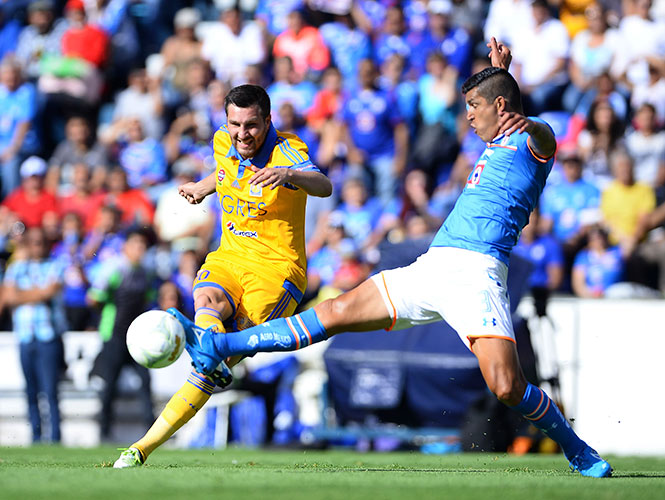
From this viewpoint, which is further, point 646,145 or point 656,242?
point 646,145

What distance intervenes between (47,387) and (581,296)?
6.90 metres

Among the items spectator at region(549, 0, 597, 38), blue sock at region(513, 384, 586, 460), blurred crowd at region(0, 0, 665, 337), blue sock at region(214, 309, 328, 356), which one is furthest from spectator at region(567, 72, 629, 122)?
blue sock at region(214, 309, 328, 356)

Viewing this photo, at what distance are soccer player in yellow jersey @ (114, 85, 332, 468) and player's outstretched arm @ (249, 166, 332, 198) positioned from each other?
1 centimetres

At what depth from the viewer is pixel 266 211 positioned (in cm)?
724

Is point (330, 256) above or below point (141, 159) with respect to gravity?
below

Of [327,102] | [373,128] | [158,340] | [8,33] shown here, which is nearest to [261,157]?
[158,340]

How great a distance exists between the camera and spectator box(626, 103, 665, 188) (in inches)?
542

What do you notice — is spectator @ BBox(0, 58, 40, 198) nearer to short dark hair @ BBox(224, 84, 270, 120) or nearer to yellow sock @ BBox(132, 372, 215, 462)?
short dark hair @ BBox(224, 84, 270, 120)

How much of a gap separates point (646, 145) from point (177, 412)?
9.16 meters

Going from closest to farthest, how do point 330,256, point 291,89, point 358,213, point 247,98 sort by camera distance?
point 247,98, point 330,256, point 358,213, point 291,89

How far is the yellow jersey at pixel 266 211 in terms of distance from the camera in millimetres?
7227

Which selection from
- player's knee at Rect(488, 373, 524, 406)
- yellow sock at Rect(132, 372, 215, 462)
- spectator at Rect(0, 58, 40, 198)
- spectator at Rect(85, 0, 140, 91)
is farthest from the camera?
spectator at Rect(85, 0, 140, 91)

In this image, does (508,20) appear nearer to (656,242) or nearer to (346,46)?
(346,46)

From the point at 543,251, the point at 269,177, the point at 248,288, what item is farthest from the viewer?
the point at 543,251
